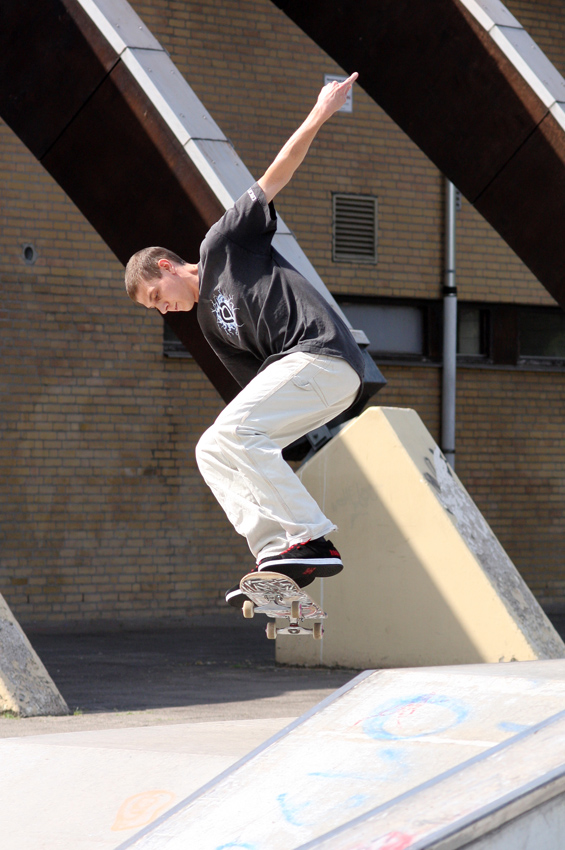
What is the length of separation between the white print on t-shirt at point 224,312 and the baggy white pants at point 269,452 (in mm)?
239

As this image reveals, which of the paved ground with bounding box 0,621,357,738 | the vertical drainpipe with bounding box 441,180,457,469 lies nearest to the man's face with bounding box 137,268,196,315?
the paved ground with bounding box 0,621,357,738

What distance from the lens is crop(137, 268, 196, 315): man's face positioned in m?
4.21

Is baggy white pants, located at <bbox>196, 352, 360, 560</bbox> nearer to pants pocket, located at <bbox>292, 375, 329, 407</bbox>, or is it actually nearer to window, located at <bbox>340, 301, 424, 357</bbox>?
pants pocket, located at <bbox>292, 375, 329, 407</bbox>

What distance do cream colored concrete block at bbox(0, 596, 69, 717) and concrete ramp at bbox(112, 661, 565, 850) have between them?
2.77 m

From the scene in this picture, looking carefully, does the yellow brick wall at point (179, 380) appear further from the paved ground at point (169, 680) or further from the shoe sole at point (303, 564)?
the shoe sole at point (303, 564)

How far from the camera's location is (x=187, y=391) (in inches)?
507

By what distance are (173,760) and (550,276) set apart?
6.69 meters

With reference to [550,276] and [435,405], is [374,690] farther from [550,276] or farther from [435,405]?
[435,405]

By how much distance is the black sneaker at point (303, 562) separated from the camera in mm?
4113

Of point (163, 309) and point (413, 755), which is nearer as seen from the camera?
point (413, 755)

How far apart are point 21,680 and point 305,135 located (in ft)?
12.5

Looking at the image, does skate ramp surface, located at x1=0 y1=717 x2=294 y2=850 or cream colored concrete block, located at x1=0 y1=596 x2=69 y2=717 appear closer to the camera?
skate ramp surface, located at x1=0 y1=717 x2=294 y2=850

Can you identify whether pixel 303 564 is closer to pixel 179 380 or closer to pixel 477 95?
pixel 477 95

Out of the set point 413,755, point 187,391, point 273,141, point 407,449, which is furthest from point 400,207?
point 413,755
